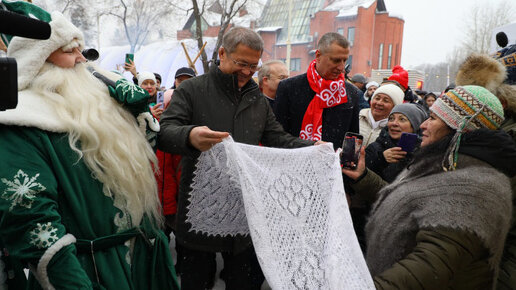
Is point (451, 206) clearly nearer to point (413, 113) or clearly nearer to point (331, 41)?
point (413, 113)

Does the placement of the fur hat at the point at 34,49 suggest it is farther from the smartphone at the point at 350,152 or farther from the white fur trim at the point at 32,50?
the smartphone at the point at 350,152

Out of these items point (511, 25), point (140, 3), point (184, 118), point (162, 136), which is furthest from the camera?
point (140, 3)

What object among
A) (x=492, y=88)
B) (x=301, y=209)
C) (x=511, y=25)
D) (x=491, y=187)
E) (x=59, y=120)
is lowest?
(x=301, y=209)

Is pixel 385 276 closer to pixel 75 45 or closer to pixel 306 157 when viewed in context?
pixel 306 157

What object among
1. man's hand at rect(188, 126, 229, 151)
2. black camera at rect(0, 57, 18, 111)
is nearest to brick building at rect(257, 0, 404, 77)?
man's hand at rect(188, 126, 229, 151)

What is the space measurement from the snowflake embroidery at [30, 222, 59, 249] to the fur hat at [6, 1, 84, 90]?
0.59m

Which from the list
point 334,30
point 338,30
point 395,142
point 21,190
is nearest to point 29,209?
point 21,190

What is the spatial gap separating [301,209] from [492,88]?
145 centimetres

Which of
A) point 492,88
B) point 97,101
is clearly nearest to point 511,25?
point 492,88

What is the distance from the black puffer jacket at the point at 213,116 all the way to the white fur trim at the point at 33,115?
0.80 m

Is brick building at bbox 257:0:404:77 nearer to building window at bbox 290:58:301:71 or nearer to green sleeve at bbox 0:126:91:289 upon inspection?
building window at bbox 290:58:301:71

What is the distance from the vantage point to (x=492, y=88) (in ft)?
7.31

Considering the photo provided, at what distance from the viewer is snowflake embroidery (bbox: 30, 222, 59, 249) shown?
1318 mm

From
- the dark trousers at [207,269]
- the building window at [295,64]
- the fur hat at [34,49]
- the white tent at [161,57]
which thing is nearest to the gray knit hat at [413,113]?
the dark trousers at [207,269]
